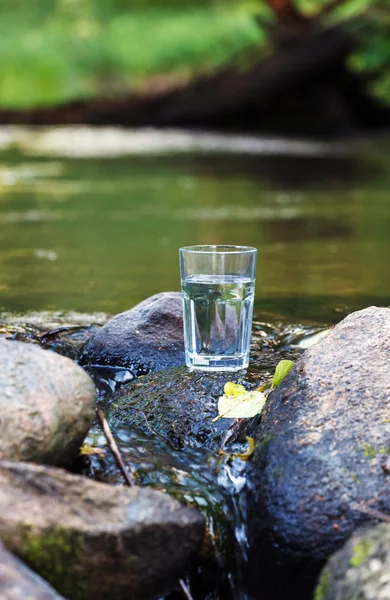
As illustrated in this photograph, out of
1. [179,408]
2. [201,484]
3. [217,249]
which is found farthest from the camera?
[217,249]

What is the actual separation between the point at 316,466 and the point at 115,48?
24.7 meters

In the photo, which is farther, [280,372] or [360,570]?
[280,372]

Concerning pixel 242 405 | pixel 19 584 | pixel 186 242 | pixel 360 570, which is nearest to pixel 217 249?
pixel 242 405

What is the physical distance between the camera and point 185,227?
21.4 feet

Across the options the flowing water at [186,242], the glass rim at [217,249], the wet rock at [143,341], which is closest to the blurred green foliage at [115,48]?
the flowing water at [186,242]

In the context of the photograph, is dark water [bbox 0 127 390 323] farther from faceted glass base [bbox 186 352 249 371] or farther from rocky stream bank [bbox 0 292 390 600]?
rocky stream bank [bbox 0 292 390 600]

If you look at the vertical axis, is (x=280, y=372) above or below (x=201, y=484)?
above

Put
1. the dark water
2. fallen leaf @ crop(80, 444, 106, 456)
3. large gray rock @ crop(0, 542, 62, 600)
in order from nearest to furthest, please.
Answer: large gray rock @ crop(0, 542, 62, 600)
fallen leaf @ crop(80, 444, 106, 456)
the dark water

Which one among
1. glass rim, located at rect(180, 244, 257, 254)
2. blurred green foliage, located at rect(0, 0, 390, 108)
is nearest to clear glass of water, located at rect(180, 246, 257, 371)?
glass rim, located at rect(180, 244, 257, 254)

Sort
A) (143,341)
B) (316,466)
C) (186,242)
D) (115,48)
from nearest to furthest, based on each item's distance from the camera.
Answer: (316,466) < (143,341) < (186,242) < (115,48)

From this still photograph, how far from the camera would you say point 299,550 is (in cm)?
186

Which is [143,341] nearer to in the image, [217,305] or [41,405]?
[217,305]

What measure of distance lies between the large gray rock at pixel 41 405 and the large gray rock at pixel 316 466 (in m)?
0.38

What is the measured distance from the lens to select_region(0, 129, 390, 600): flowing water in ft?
7.18
